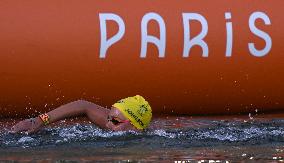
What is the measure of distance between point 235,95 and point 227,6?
89 cm

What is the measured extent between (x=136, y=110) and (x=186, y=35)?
1180 millimetres

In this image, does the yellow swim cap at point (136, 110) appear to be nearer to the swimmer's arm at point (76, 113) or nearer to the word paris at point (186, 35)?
the swimmer's arm at point (76, 113)

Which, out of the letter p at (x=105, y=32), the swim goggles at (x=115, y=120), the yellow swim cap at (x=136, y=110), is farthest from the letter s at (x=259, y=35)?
the swim goggles at (x=115, y=120)

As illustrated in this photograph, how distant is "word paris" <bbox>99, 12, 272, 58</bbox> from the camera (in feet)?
24.3

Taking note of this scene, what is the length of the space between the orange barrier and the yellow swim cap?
73 cm

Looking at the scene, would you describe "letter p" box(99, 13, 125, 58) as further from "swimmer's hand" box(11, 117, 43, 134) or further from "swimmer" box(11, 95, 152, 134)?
"swimmer's hand" box(11, 117, 43, 134)

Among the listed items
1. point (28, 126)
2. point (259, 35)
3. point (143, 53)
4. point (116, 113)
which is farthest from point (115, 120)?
point (259, 35)

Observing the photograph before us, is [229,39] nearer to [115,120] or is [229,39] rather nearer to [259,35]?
[259,35]

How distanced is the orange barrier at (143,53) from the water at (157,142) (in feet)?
0.91

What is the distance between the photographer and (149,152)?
5676 millimetres

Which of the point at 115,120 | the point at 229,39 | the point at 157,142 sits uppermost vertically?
the point at 229,39

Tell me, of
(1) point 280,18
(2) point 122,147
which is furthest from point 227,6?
(2) point 122,147

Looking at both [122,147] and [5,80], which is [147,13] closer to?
[5,80]

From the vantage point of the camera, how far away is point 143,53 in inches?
296
